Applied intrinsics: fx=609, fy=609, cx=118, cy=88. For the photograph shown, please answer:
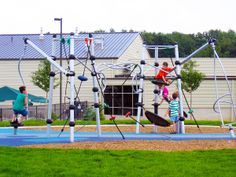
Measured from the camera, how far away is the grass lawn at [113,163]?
930cm

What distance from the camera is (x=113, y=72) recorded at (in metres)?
45.3

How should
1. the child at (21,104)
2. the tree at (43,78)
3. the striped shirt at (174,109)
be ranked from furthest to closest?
1. the tree at (43,78)
2. the striped shirt at (174,109)
3. the child at (21,104)

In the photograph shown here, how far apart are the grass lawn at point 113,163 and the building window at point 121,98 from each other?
30.4 m

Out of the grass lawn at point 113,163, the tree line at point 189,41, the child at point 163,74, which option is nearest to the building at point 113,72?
the child at point 163,74

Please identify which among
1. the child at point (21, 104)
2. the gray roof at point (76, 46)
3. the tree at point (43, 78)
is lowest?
the child at point (21, 104)

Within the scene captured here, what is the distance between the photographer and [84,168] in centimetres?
971

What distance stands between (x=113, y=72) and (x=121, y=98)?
2887mm

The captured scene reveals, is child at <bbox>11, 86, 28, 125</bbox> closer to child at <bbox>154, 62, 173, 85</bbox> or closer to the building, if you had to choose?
child at <bbox>154, 62, 173, 85</bbox>

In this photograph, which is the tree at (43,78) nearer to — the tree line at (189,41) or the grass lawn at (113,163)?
the grass lawn at (113,163)

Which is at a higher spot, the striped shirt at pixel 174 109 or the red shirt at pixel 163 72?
the red shirt at pixel 163 72

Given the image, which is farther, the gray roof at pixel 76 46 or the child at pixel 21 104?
the gray roof at pixel 76 46

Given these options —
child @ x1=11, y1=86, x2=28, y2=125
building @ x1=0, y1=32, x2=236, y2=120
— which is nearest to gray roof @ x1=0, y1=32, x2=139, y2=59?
building @ x1=0, y1=32, x2=236, y2=120

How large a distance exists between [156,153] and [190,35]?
77684 mm

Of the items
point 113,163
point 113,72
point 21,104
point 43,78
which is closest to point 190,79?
point 113,72
